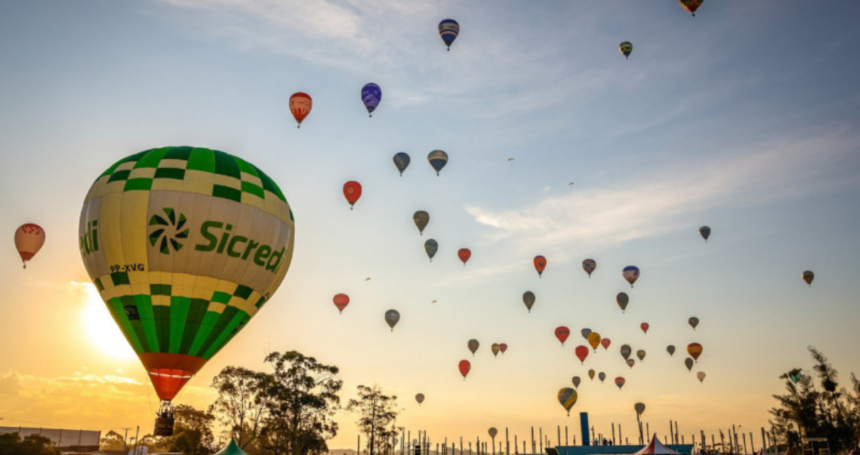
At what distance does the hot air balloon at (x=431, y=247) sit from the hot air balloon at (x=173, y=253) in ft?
80.6

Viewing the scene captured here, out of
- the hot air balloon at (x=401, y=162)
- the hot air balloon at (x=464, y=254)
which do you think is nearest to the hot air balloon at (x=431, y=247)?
the hot air balloon at (x=464, y=254)

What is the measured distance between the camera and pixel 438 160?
148ft

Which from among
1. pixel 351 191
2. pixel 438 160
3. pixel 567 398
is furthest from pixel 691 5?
pixel 567 398

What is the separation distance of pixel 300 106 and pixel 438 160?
12173mm

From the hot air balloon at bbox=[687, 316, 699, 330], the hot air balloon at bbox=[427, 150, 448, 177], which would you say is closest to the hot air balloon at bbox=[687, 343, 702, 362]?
the hot air balloon at bbox=[687, 316, 699, 330]

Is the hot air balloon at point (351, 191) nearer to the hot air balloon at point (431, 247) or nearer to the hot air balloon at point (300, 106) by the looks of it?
the hot air balloon at point (300, 106)

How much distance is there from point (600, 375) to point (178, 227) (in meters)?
62.6

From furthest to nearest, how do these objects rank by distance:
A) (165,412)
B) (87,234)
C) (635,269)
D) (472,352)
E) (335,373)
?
(472,352)
(335,373)
(635,269)
(87,234)
(165,412)

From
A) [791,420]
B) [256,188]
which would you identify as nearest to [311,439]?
[256,188]

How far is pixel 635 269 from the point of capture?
54.1 meters

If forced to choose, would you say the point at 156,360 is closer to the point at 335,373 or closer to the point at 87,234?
the point at 87,234

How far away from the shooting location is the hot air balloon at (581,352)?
65438 millimetres

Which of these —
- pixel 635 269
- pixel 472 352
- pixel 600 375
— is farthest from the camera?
pixel 600 375

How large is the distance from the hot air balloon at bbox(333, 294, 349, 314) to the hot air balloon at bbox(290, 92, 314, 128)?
15.8m
